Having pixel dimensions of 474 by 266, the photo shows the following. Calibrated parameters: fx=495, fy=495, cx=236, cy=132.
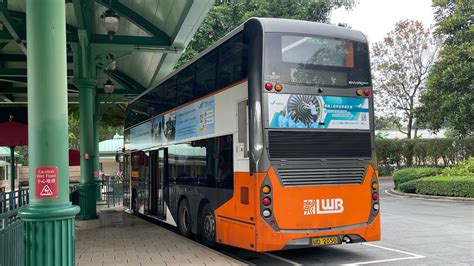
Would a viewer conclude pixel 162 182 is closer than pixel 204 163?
No

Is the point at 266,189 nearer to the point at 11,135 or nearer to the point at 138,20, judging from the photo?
the point at 138,20

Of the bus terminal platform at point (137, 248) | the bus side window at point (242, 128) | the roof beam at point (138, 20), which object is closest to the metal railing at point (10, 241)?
the bus terminal platform at point (137, 248)

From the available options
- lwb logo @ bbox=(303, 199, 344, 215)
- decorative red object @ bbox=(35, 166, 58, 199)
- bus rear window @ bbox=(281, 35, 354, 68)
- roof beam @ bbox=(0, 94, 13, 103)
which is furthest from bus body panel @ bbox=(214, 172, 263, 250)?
roof beam @ bbox=(0, 94, 13, 103)

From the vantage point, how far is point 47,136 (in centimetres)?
461

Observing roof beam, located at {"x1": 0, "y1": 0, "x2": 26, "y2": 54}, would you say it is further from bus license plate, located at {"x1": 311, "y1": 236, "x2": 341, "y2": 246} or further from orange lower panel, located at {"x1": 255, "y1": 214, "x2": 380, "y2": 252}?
bus license plate, located at {"x1": 311, "y1": 236, "x2": 341, "y2": 246}

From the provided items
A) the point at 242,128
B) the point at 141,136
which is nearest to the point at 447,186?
the point at 141,136

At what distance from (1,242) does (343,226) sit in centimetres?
560

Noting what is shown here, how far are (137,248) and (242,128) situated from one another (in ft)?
10.8

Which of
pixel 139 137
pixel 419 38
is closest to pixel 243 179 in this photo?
pixel 139 137

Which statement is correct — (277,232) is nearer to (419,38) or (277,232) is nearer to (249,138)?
(249,138)

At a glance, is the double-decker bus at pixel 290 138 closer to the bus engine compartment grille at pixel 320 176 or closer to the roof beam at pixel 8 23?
the bus engine compartment grille at pixel 320 176

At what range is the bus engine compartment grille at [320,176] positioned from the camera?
838 centimetres

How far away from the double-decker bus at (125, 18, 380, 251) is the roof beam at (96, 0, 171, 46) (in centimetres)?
486

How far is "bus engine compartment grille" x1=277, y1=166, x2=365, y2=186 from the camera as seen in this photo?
838 centimetres
